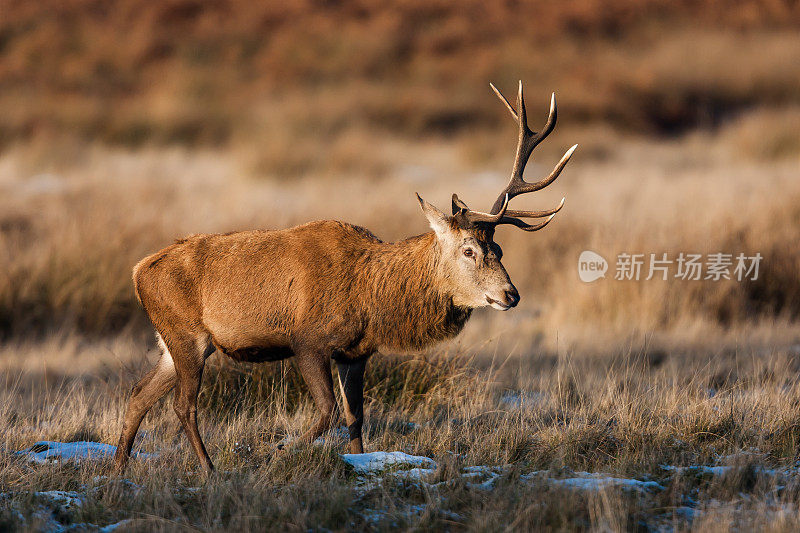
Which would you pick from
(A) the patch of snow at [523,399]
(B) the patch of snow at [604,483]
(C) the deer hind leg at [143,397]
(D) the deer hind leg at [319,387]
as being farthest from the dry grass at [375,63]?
(B) the patch of snow at [604,483]

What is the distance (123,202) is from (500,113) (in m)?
15.2

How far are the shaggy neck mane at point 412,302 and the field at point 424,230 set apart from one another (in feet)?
2.09

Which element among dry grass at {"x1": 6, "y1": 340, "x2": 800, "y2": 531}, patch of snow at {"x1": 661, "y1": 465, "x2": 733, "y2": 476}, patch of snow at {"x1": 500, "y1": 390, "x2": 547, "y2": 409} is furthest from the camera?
patch of snow at {"x1": 500, "y1": 390, "x2": 547, "y2": 409}

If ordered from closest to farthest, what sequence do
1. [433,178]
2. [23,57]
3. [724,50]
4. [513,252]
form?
[513,252]
[433,178]
[23,57]
[724,50]

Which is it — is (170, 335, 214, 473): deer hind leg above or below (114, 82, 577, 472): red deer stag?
below

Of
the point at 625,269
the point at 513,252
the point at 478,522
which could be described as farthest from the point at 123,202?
the point at 478,522

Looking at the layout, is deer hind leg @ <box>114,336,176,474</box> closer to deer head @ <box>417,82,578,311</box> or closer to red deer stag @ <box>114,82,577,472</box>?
red deer stag @ <box>114,82,577,472</box>

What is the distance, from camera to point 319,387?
19.4 feet

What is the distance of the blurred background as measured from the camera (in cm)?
1114

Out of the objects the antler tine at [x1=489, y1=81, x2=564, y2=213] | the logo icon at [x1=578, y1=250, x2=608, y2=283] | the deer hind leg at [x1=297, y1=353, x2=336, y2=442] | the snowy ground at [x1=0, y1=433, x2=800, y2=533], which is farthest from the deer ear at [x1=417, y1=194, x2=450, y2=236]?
the logo icon at [x1=578, y1=250, x2=608, y2=283]

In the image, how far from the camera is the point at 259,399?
7211mm

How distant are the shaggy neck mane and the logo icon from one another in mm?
5857

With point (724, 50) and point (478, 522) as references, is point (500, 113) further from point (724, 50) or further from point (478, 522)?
point (478, 522)

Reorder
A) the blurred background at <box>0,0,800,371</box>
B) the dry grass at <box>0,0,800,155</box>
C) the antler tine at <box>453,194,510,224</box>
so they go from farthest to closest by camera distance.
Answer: the dry grass at <box>0,0,800,155</box> → the blurred background at <box>0,0,800,371</box> → the antler tine at <box>453,194,510,224</box>
